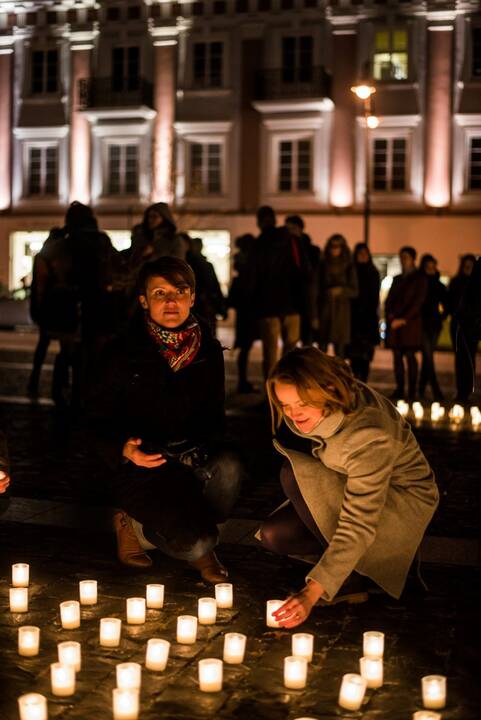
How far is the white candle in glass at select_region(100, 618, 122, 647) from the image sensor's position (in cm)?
478

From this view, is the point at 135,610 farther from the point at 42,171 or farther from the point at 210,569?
the point at 42,171

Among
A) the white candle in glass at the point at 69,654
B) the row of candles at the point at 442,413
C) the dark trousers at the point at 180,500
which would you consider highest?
the dark trousers at the point at 180,500

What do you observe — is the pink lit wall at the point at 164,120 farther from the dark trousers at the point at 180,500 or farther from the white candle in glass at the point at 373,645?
the white candle in glass at the point at 373,645

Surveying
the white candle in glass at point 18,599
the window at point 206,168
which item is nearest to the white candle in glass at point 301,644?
the white candle in glass at point 18,599

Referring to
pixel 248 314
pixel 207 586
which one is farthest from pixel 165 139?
pixel 207 586

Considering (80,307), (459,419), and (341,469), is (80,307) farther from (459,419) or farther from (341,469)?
(341,469)

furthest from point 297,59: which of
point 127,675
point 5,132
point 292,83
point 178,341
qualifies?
point 127,675

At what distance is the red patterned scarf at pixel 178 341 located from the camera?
604 centimetres

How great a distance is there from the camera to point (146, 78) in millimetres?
40094

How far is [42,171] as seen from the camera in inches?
1633

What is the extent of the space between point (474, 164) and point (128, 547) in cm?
3241

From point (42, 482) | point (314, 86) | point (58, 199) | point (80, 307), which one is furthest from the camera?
point (58, 199)

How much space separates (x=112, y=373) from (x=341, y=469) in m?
1.40

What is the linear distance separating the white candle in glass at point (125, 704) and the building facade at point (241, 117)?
3394 cm
